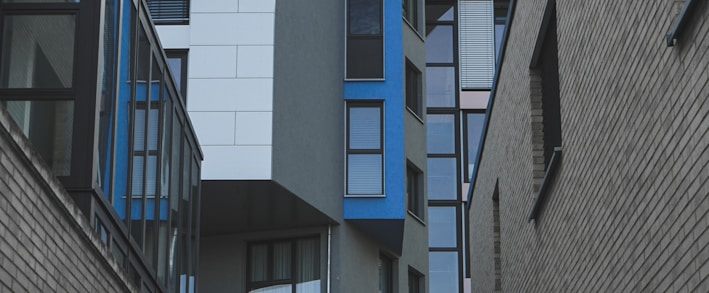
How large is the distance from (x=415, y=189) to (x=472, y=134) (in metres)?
13.7

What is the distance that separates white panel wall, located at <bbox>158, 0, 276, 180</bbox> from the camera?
945 inches

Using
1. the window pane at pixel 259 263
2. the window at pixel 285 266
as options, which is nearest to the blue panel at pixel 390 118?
the window at pixel 285 266

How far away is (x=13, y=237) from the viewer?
7.79 metres

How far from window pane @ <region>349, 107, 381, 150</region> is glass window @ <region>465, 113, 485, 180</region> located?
16948 mm

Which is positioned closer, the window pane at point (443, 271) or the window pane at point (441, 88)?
the window pane at point (443, 271)

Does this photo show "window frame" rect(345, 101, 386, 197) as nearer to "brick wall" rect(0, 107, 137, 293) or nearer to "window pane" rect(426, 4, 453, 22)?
"brick wall" rect(0, 107, 137, 293)

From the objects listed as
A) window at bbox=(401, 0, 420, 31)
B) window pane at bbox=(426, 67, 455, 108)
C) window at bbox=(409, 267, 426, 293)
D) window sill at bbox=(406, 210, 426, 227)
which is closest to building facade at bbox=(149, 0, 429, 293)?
window sill at bbox=(406, 210, 426, 227)

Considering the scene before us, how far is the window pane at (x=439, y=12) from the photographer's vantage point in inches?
1828

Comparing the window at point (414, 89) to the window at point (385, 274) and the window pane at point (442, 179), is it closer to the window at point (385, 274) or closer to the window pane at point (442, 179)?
the window at point (385, 274)

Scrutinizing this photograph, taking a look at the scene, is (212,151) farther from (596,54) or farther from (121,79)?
(596,54)

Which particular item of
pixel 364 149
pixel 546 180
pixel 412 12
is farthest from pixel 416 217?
pixel 546 180

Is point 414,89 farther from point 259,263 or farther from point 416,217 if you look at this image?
point 259,263

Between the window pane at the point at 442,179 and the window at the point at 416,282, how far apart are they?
11.3 m

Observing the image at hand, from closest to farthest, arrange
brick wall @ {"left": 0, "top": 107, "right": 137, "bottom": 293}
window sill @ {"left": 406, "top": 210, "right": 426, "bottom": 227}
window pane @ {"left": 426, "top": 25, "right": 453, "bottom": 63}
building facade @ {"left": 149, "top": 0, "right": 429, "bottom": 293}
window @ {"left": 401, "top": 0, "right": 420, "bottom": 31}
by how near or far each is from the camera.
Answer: brick wall @ {"left": 0, "top": 107, "right": 137, "bottom": 293} → building facade @ {"left": 149, "top": 0, "right": 429, "bottom": 293} → window sill @ {"left": 406, "top": 210, "right": 426, "bottom": 227} → window @ {"left": 401, "top": 0, "right": 420, "bottom": 31} → window pane @ {"left": 426, "top": 25, "right": 453, "bottom": 63}
